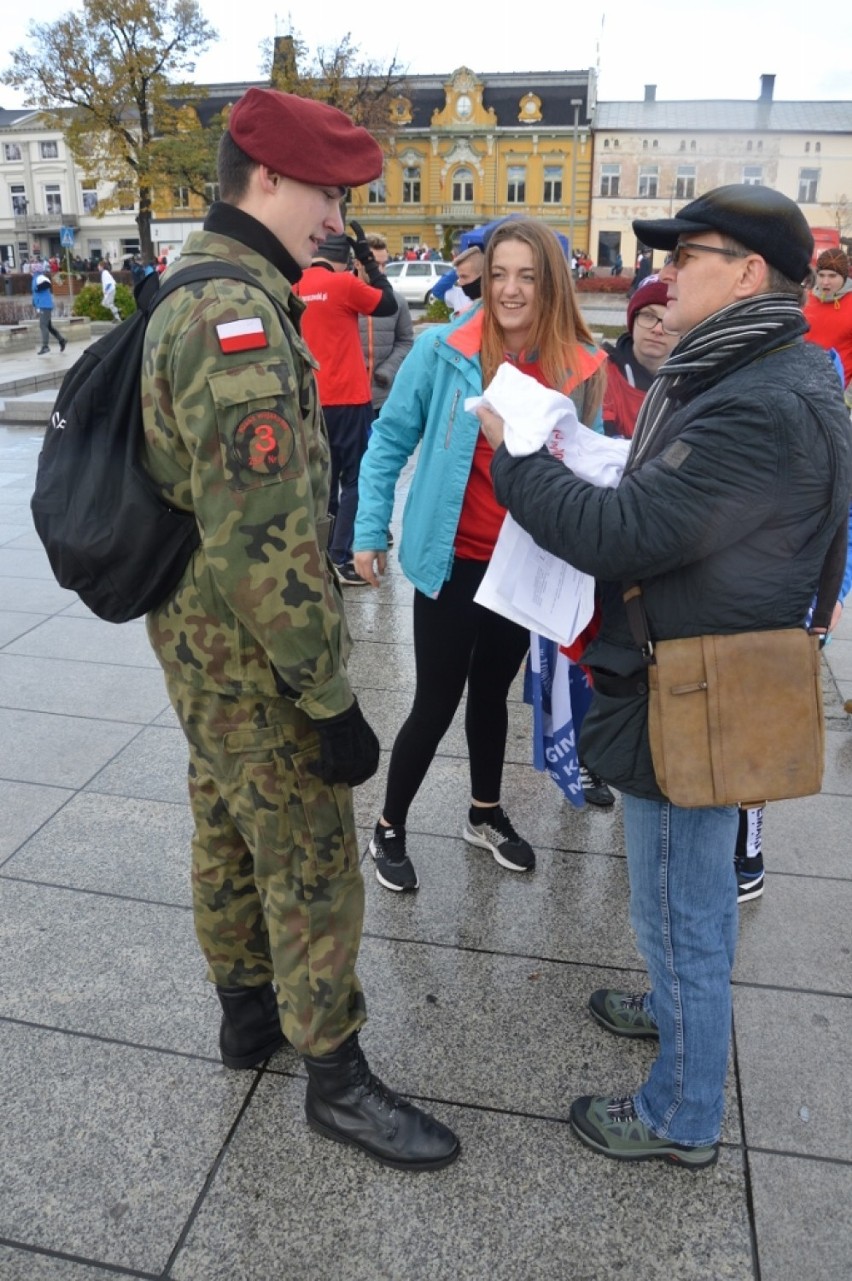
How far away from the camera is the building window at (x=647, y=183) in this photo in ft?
175

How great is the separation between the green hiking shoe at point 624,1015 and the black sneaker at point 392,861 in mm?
765

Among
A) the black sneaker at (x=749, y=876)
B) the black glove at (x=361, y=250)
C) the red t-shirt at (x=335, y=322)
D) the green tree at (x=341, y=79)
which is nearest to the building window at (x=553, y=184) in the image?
the green tree at (x=341, y=79)

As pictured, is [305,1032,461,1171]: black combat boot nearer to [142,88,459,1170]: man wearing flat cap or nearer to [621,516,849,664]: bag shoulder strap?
[142,88,459,1170]: man wearing flat cap

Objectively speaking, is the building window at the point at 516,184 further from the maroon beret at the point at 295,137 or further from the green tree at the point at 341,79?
the maroon beret at the point at 295,137

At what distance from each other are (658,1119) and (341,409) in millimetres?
4908

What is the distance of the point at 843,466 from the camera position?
1715 millimetres

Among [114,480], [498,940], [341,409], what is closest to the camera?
[114,480]

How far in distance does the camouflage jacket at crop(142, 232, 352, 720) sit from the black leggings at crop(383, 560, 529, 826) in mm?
1024

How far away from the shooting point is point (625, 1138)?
7.27ft

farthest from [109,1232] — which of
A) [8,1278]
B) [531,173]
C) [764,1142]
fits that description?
[531,173]

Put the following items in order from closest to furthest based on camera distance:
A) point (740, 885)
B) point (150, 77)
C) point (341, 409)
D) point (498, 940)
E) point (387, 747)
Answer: point (498, 940) < point (740, 885) < point (387, 747) < point (341, 409) < point (150, 77)

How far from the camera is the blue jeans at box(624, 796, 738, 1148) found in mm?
1994

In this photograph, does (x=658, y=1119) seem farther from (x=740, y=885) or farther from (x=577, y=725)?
(x=577, y=725)

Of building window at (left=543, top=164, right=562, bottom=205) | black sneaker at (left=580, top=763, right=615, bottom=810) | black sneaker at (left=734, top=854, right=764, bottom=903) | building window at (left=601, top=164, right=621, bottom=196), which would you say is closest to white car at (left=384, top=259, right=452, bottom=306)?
building window at (left=601, top=164, right=621, bottom=196)
